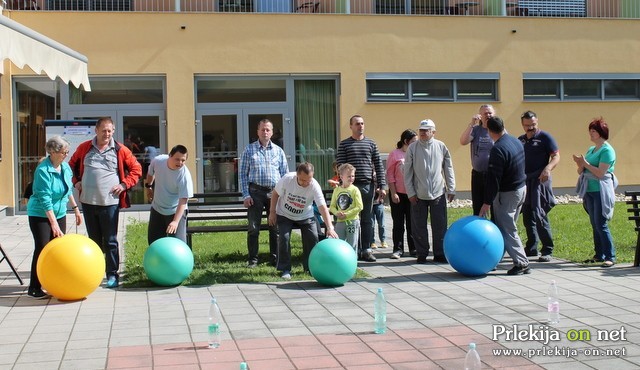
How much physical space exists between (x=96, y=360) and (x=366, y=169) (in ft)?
19.3

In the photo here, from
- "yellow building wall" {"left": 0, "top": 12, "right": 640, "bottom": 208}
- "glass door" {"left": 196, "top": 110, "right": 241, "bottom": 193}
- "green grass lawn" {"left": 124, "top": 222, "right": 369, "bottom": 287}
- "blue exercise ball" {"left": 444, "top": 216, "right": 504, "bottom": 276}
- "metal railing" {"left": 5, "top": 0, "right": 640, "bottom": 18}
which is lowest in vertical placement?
"green grass lawn" {"left": 124, "top": 222, "right": 369, "bottom": 287}

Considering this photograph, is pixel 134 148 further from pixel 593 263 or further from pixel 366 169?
pixel 593 263

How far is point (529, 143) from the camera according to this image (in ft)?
37.0

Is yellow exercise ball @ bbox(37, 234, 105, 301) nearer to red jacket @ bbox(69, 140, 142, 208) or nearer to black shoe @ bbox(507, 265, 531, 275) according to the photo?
red jacket @ bbox(69, 140, 142, 208)

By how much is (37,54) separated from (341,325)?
509 cm

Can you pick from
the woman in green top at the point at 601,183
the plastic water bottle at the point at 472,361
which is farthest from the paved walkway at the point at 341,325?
the plastic water bottle at the point at 472,361

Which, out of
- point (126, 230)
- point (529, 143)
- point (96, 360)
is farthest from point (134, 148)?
point (96, 360)

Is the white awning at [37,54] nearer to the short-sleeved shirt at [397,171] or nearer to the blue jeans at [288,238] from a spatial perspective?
the blue jeans at [288,238]

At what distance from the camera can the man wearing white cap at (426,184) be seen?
10.9 m

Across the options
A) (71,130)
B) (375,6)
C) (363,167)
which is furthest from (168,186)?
(375,6)

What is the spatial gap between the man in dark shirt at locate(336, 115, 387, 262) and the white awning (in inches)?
146

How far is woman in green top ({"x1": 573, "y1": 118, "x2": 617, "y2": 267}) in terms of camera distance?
10.4 metres

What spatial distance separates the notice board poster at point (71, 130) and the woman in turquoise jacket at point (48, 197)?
32.5 ft

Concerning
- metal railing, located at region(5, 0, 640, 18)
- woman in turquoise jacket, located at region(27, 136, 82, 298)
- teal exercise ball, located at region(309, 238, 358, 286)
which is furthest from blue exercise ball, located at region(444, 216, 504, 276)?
metal railing, located at region(5, 0, 640, 18)
